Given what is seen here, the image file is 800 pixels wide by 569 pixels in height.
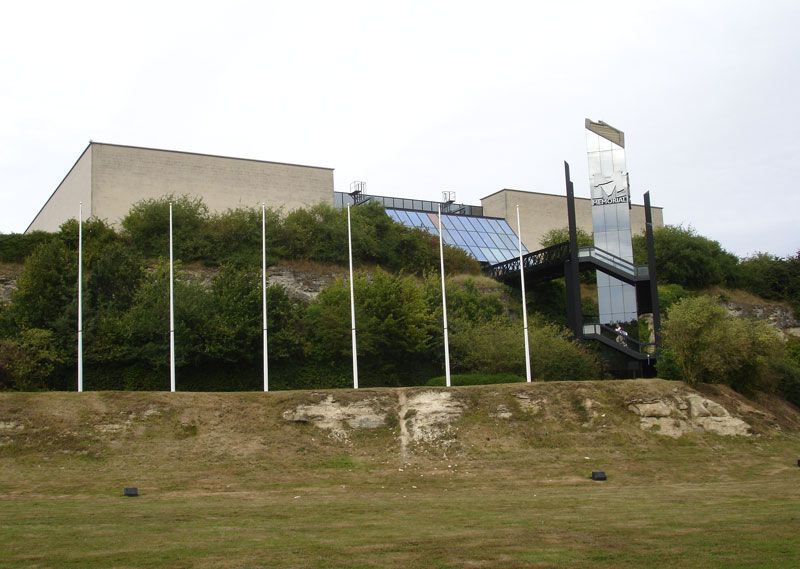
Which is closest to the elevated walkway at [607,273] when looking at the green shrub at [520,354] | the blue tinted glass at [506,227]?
the green shrub at [520,354]

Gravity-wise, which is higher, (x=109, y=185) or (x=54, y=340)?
(x=109, y=185)

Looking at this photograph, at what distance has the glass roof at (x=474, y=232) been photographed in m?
73.8

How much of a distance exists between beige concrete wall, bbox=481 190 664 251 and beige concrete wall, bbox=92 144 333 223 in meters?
19.0

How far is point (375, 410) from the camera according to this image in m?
38.4

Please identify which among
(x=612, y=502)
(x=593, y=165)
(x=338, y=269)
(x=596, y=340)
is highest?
(x=593, y=165)

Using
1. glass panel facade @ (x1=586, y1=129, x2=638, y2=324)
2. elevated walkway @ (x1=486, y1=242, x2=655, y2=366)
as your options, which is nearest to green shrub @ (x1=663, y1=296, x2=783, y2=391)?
elevated walkway @ (x1=486, y1=242, x2=655, y2=366)

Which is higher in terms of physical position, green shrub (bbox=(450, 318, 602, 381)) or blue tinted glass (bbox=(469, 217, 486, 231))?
blue tinted glass (bbox=(469, 217, 486, 231))

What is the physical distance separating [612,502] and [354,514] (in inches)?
297

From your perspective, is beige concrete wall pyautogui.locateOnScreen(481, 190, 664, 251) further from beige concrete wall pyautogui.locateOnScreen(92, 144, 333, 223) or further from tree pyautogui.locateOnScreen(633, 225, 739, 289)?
beige concrete wall pyautogui.locateOnScreen(92, 144, 333, 223)

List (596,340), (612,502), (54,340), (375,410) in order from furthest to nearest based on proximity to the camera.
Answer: (596,340)
(54,340)
(375,410)
(612,502)

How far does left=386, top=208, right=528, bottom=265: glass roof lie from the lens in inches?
2904

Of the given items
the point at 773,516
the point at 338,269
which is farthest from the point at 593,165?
the point at 773,516

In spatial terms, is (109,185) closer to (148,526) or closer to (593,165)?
(593,165)

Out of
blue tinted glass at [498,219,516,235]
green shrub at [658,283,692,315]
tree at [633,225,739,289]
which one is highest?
blue tinted glass at [498,219,516,235]
